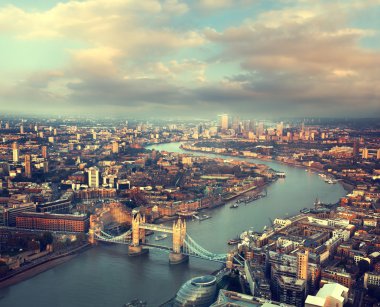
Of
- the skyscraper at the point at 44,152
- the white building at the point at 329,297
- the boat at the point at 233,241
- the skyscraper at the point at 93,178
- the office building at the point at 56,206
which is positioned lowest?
the boat at the point at 233,241

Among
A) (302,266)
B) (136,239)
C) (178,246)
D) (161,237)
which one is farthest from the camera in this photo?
(161,237)

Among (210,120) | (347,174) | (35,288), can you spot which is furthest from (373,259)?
(210,120)

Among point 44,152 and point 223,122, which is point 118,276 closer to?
point 44,152

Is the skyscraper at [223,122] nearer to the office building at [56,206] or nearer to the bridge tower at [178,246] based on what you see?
the office building at [56,206]

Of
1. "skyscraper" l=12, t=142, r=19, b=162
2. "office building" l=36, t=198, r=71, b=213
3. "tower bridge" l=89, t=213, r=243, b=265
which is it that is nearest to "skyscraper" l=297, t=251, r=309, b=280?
"tower bridge" l=89, t=213, r=243, b=265

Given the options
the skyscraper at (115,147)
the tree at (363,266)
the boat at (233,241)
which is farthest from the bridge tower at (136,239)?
the skyscraper at (115,147)

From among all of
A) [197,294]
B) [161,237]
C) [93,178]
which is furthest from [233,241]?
[93,178]
